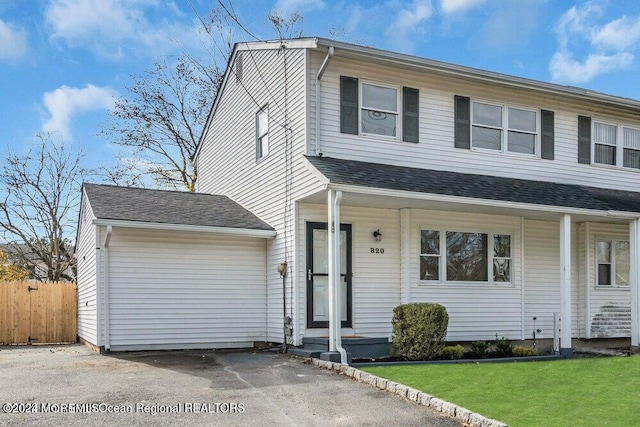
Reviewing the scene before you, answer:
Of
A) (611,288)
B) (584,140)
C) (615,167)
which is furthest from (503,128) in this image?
(611,288)

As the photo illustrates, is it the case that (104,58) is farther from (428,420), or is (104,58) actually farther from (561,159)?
(428,420)

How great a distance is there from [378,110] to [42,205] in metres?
17.2

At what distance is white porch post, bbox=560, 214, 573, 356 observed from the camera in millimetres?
11742

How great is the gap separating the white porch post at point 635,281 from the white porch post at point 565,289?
63.2 inches

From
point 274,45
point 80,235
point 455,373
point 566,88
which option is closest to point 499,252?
point 566,88

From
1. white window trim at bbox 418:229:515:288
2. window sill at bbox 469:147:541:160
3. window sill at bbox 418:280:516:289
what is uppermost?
window sill at bbox 469:147:541:160

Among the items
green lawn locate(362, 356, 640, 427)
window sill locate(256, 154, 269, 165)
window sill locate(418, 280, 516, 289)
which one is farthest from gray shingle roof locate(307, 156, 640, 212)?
green lawn locate(362, 356, 640, 427)

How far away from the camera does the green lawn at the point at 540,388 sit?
6.33 m

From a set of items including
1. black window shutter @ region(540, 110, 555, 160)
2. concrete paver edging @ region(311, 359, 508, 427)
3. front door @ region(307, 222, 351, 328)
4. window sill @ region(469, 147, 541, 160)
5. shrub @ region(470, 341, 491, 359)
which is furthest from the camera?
black window shutter @ region(540, 110, 555, 160)

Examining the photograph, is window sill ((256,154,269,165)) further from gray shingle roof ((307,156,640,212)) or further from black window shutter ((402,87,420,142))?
black window shutter ((402,87,420,142))

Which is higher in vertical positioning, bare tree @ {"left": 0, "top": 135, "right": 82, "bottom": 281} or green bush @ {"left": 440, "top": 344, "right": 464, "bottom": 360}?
bare tree @ {"left": 0, "top": 135, "right": 82, "bottom": 281}

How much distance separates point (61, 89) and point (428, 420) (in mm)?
22876

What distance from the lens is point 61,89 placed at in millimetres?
24750

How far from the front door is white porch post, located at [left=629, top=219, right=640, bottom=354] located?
5.89 meters
